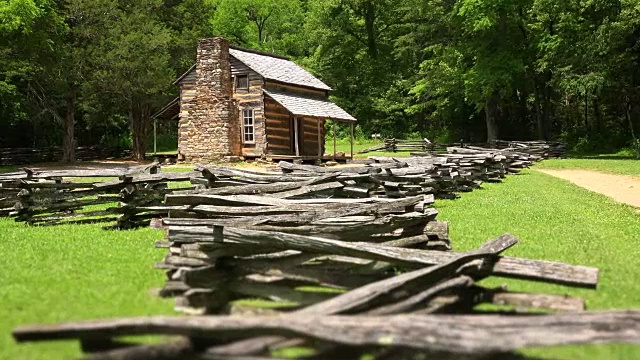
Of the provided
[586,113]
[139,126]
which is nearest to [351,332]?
[139,126]

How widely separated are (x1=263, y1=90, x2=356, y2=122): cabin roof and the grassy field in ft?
46.3

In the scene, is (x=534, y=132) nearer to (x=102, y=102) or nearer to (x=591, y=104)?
(x=591, y=104)

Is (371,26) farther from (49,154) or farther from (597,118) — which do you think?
(49,154)

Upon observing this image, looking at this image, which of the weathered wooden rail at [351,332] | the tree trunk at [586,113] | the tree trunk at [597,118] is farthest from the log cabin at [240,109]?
the weathered wooden rail at [351,332]

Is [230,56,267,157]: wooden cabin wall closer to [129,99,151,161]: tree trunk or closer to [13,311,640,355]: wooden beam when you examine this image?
[129,99,151,161]: tree trunk

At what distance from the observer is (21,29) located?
26.8m

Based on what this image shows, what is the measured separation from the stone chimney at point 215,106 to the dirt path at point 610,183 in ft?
49.1

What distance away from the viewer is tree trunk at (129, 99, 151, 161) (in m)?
36.3

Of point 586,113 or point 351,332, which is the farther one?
point 586,113

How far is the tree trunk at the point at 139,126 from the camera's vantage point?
36.3m

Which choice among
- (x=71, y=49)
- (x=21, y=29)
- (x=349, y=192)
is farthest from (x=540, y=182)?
(x=71, y=49)

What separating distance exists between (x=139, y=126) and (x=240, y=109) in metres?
11.8

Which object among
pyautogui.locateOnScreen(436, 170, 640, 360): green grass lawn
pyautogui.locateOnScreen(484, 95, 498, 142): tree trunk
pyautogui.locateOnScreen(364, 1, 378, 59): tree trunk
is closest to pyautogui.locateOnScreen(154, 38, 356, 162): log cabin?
pyautogui.locateOnScreen(484, 95, 498, 142): tree trunk

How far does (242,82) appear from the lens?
28.4m
